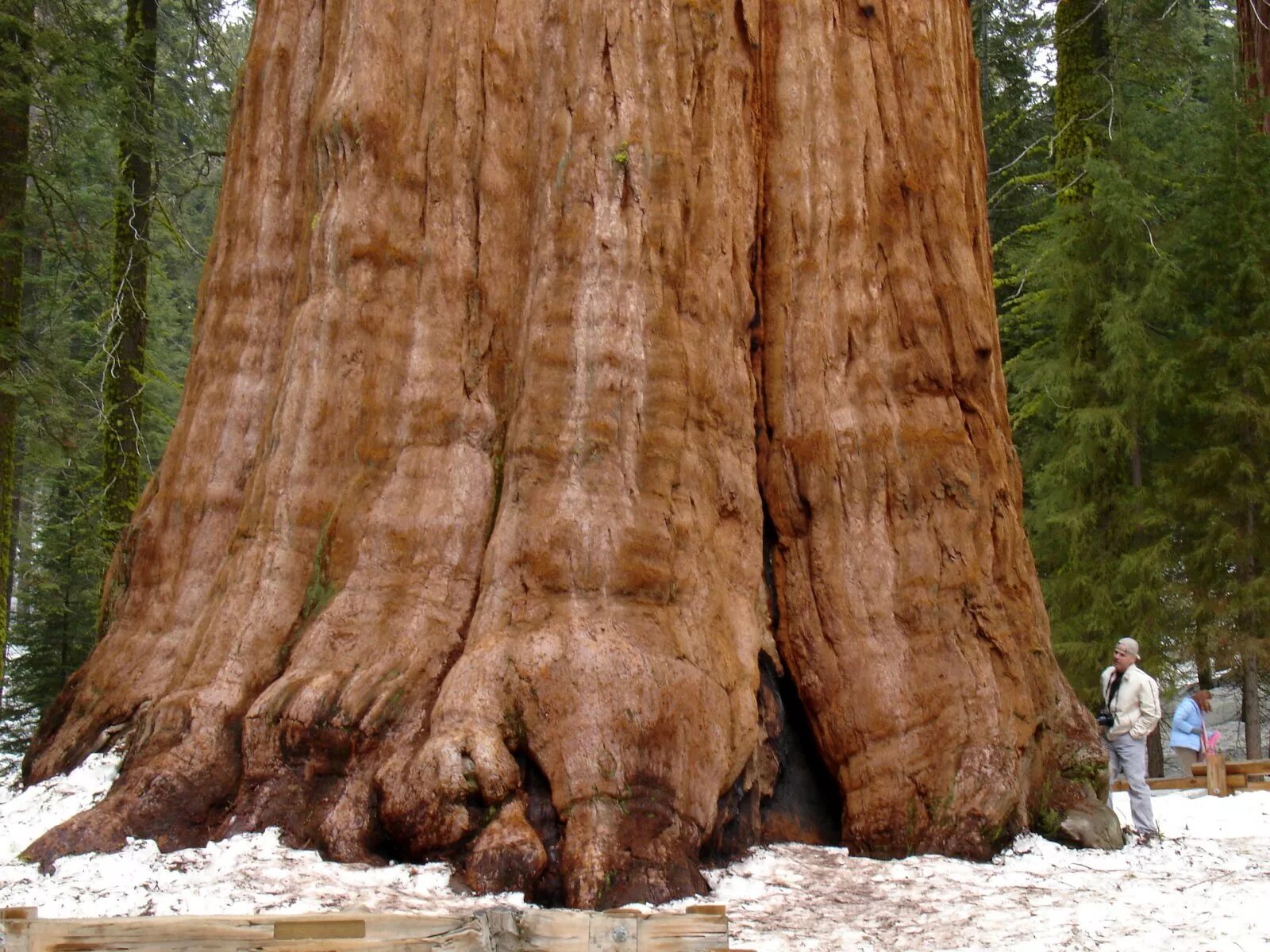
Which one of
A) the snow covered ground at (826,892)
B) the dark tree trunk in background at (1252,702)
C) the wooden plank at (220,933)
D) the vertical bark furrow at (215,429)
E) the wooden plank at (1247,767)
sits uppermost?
the vertical bark furrow at (215,429)

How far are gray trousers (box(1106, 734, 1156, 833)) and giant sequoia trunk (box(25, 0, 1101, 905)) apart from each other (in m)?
0.83

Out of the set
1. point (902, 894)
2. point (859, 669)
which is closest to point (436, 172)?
point (859, 669)

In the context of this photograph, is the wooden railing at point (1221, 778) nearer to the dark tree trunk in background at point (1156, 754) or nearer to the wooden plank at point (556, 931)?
the dark tree trunk in background at point (1156, 754)

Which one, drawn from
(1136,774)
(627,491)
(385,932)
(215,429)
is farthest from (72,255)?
(385,932)

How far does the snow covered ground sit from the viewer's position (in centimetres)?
547

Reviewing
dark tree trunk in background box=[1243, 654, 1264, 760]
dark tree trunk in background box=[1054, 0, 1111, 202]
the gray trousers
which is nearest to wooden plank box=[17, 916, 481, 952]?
the gray trousers

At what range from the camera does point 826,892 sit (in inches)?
253

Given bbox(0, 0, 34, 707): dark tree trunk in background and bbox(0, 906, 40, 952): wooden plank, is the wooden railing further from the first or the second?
bbox(0, 0, 34, 707): dark tree trunk in background

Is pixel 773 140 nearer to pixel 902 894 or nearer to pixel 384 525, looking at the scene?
pixel 384 525

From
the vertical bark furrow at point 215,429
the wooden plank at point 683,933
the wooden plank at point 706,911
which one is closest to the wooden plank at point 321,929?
the wooden plank at point 683,933

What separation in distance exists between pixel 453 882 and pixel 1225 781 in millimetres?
8900

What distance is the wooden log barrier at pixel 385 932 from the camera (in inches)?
153

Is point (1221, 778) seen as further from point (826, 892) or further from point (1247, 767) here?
point (826, 892)

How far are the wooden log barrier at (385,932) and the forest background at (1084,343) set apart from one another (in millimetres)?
9691
